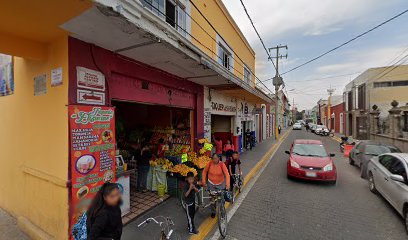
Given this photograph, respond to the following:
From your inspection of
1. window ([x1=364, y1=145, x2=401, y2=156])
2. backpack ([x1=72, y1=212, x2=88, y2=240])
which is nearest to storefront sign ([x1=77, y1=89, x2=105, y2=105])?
backpack ([x1=72, y1=212, x2=88, y2=240])

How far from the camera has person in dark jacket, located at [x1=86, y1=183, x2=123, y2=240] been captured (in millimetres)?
2416

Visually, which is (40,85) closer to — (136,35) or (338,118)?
(136,35)

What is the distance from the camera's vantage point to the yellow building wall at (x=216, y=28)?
27.5 feet

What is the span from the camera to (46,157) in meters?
4.02

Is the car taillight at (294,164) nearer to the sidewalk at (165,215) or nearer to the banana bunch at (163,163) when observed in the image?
the sidewalk at (165,215)

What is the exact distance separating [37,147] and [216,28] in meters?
8.71

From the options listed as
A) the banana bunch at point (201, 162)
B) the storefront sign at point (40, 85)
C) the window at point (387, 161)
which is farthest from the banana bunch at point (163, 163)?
the window at point (387, 161)

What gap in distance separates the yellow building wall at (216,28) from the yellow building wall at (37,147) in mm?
5137

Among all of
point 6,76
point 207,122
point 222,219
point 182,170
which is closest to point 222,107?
point 207,122

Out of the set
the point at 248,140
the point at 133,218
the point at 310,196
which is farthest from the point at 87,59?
the point at 248,140

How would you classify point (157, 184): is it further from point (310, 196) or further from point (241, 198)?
point (310, 196)

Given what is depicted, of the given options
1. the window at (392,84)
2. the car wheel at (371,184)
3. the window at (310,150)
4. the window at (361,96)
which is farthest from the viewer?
the window at (361,96)

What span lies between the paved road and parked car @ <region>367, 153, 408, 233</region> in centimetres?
36

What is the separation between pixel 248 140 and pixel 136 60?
12054 millimetres
